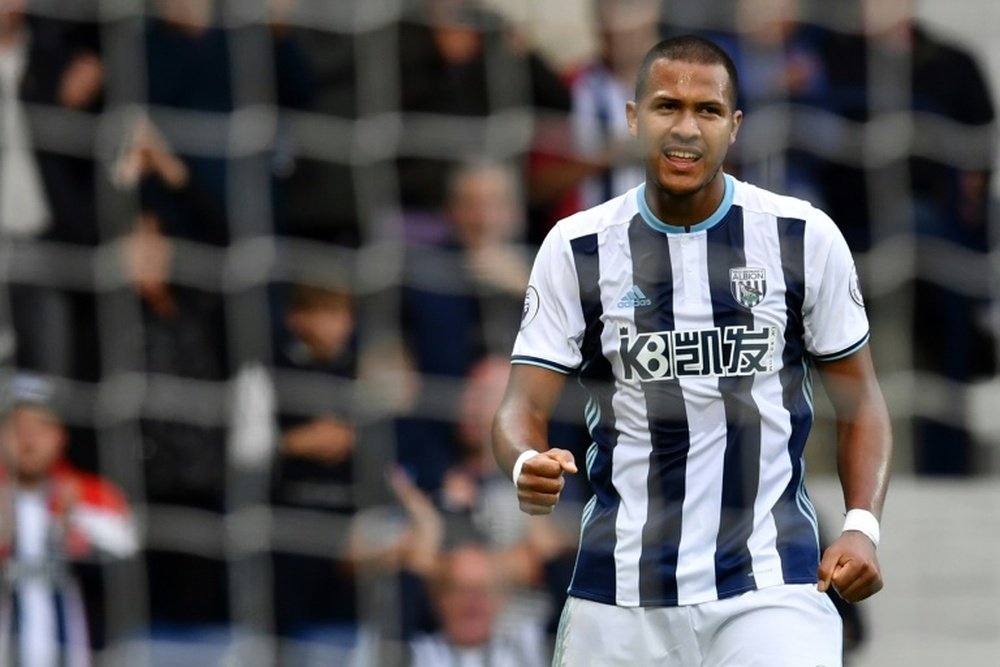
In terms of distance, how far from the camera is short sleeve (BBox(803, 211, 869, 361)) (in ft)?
11.2

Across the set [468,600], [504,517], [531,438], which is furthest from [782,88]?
[531,438]

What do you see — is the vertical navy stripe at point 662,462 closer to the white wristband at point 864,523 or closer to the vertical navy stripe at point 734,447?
the vertical navy stripe at point 734,447

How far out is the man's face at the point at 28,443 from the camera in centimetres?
546

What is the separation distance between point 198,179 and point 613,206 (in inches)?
92.1

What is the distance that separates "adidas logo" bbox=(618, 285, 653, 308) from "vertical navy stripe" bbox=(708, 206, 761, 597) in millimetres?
120

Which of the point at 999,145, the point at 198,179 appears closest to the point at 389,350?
the point at 198,179

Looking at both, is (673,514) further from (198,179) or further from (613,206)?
(198,179)

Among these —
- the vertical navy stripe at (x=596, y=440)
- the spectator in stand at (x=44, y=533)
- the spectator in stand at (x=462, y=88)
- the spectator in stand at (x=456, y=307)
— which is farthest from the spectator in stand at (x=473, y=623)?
the vertical navy stripe at (x=596, y=440)

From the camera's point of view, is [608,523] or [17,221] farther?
[17,221]

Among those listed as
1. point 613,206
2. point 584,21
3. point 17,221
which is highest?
point 584,21

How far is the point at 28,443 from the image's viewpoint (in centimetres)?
546

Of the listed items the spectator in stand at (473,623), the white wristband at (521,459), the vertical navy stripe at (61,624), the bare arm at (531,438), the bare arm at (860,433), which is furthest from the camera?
the vertical navy stripe at (61,624)

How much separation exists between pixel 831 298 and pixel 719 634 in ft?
2.02

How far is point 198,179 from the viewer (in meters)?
5.64
